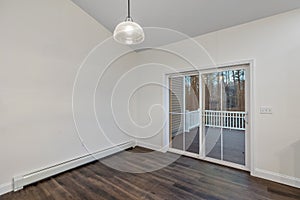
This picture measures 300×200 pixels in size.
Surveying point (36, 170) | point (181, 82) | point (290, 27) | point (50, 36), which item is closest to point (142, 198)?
point (36, 170)

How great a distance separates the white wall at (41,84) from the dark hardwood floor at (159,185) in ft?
1.57

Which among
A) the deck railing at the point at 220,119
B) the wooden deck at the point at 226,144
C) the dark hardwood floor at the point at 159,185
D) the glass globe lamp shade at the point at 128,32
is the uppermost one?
the glass globe lamp shade at the point at 128,32

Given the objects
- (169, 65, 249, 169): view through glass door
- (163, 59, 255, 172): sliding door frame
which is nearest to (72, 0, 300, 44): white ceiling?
(163, 59, 255, 172): sliding door frame

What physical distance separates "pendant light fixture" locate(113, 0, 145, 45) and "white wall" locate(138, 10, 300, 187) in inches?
77.2

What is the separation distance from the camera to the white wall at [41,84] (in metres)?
2.38

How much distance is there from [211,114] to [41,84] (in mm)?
3245

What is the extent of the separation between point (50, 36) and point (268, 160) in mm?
4240

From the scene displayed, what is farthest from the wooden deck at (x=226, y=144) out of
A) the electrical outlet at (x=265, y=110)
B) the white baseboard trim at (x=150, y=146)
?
the white baseboard trim at (x=150, y=146)

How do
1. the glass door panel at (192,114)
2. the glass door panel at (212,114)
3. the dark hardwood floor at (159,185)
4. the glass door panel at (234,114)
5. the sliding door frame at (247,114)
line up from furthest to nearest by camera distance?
the glass door panel at (192,114)
the glass door panel at (212,114)
the glass door panel at (234,114)
the sliding door frame at (247,114)
the dark hardwood floor at (159,185)

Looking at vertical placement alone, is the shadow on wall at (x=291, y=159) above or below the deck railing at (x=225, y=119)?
below

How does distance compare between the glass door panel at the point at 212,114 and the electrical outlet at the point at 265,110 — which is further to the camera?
the glass door panel at the point at 212,114

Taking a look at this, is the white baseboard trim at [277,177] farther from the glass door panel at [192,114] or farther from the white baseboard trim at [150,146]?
the white baseboard trim at [150,146]

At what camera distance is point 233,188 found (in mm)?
2350

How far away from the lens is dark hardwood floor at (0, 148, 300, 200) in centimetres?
221
